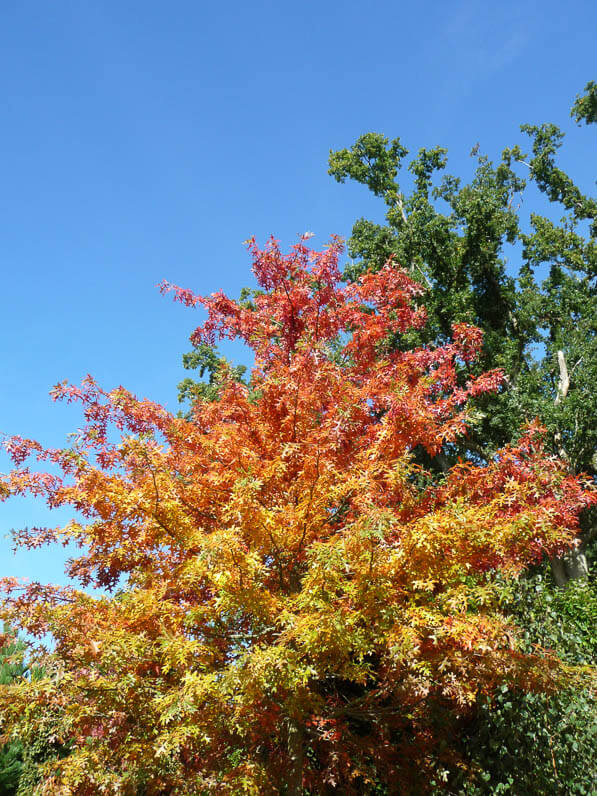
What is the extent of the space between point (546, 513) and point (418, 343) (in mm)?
11168

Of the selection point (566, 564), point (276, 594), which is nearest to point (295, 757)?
point (276, 594)

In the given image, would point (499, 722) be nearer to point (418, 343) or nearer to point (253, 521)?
point (253, 521)

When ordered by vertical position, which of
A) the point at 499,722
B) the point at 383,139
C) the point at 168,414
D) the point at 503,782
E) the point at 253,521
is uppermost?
the point at 383,139

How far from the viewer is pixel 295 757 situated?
5590 millimetres

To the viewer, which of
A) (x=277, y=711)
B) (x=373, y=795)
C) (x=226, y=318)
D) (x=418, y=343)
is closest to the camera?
(x=277, y=711)

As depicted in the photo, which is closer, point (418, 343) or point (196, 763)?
point (196, 763)

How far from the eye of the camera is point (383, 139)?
59.8 feet

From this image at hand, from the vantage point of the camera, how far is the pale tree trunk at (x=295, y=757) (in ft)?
18.1

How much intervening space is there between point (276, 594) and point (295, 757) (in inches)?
64.9

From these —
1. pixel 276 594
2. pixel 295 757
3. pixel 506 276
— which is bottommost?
pixel 295 757

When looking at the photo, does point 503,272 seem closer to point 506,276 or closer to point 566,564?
point 506,276

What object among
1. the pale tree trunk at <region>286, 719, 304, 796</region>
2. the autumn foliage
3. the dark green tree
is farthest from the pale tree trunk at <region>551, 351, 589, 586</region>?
the pale tree trunk at <region>286, 719, 304, 796</region>

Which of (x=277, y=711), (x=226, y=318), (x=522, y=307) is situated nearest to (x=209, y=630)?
(x=277, y=711)

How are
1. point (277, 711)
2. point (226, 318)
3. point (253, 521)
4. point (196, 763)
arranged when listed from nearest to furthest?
point (253, 521), point (277, 711), point (196, 763), point (226, 318)
